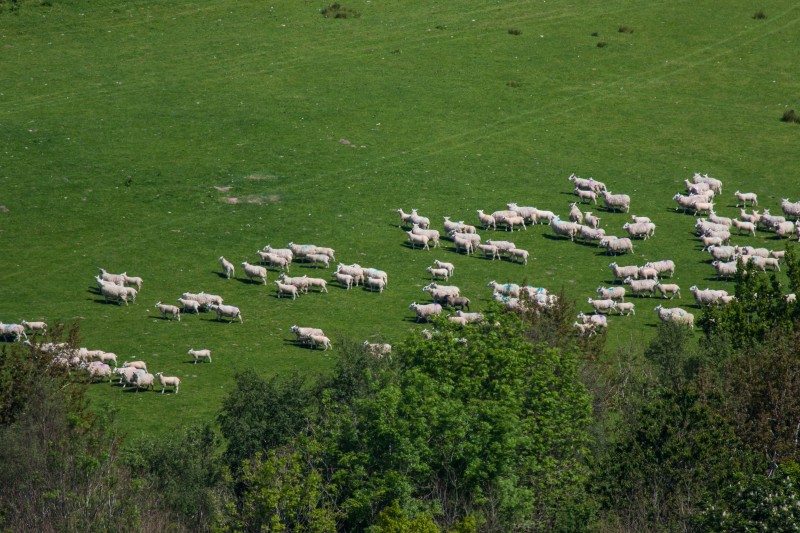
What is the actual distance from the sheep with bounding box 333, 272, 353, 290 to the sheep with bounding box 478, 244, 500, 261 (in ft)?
27.9

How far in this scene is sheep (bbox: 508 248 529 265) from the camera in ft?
221

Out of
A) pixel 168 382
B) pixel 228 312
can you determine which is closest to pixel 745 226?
pixel 228 312

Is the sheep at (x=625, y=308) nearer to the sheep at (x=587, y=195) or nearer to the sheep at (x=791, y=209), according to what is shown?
the sheep at (x=587, y=195)

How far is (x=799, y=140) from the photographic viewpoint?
9056cm

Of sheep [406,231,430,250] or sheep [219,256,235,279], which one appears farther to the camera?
sheep [406,231,430,250]

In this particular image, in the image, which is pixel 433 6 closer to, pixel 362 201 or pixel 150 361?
pixel 362 201

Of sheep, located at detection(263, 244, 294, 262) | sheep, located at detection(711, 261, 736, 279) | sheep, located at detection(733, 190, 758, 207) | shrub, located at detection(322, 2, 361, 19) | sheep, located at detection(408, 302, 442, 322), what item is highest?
shrub, located at detection(322, 2, 361, 19)

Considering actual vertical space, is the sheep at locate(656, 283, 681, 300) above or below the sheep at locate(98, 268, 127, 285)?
below

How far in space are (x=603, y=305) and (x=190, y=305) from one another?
1943cm

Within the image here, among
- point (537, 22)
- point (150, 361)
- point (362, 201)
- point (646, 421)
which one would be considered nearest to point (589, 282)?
point (362, 201)

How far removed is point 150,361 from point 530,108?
45.1 meters

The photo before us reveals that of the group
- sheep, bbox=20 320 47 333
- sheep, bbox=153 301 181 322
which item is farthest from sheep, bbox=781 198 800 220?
sheep, bbox=20 320 47 333

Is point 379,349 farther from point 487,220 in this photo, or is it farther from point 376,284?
point 487,220

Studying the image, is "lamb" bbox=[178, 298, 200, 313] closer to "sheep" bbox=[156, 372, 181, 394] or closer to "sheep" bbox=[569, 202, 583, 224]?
"sheep" bbox=[156, 372, 181, 394]
